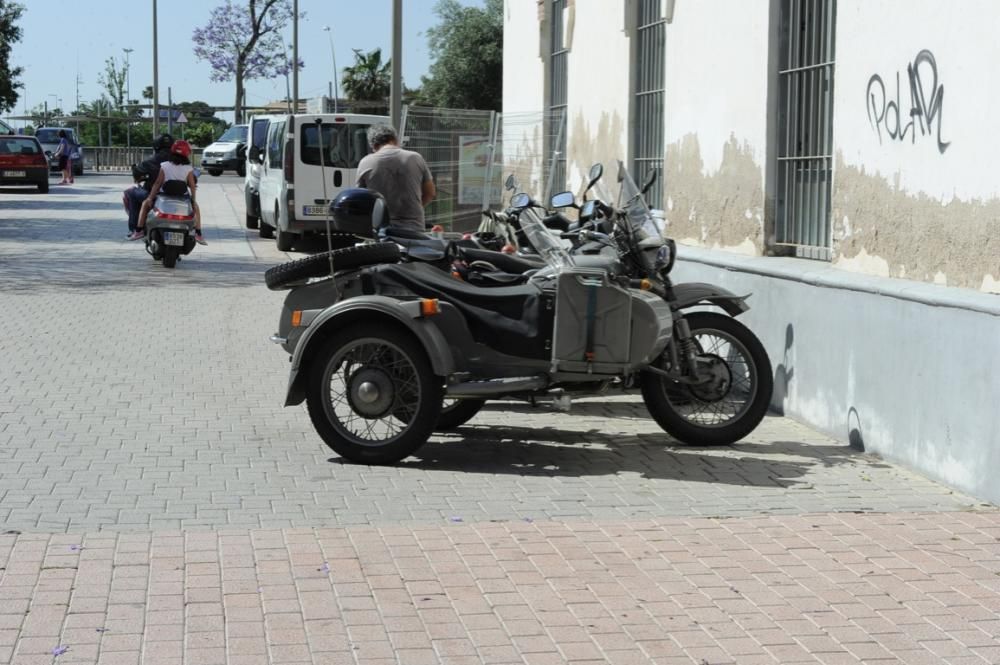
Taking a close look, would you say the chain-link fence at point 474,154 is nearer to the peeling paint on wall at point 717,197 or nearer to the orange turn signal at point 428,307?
the peeling paint on wall at point 717,197

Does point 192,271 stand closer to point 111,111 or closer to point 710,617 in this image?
point 710,617

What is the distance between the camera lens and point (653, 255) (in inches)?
328

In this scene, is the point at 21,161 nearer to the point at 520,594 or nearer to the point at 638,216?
the point at 638,216

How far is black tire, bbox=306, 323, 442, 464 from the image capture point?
7.62 m

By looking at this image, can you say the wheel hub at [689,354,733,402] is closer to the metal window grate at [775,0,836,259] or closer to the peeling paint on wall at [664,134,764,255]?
the metal window grate at [775,0,836,259]

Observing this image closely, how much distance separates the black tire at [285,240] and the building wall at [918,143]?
14970 mm

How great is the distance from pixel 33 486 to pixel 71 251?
1583 cm

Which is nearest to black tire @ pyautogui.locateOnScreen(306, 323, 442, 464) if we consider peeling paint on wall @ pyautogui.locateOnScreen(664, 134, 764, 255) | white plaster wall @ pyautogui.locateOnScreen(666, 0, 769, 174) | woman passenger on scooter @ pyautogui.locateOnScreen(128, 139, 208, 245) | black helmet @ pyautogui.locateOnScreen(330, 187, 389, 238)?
black helmet @ pyautogui.locateOnScreen(330, 187, 389, 238)

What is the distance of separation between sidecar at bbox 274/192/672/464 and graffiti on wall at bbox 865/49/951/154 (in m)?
1.64

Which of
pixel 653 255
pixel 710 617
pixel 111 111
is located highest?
pixel 111 111

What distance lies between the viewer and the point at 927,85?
777cm

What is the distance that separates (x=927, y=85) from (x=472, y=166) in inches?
432

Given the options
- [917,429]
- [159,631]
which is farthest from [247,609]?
[917,429]

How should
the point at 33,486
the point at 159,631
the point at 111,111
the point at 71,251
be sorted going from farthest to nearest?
the point at 111,111 < the point at 71,251 < the point at 33,486 < the point at 159,631
